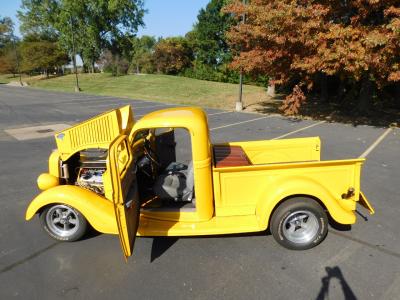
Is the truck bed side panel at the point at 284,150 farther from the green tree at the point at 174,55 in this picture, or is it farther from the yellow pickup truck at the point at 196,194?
the green tree at the point at 174,55

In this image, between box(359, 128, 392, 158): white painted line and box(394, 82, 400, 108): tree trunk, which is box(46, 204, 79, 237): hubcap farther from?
box(394, 82, 400, 108): tree trunk

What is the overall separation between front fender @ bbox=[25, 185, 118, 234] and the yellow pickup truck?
0.04ft

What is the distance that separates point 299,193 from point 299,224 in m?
0.51

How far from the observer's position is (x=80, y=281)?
3666mm

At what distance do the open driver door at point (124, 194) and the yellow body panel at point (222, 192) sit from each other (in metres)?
0.14

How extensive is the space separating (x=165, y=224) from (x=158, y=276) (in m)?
0.68

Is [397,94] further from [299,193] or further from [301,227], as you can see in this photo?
[299,193]

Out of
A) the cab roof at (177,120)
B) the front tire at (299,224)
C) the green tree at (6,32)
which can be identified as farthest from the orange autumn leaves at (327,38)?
the green tree at (6,32)

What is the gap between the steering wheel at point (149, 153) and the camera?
4715mm

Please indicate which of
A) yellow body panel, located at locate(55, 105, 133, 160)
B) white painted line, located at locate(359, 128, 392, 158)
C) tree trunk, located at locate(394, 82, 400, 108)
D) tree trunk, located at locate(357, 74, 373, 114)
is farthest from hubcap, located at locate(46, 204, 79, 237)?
tree trunk, located at locate(394, 82, 400, 108)

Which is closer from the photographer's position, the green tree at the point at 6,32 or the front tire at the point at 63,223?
the front tire at the point at 63,223

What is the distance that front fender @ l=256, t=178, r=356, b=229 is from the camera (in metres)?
3.95

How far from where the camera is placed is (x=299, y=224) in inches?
165

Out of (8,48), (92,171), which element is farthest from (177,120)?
(8,48)
